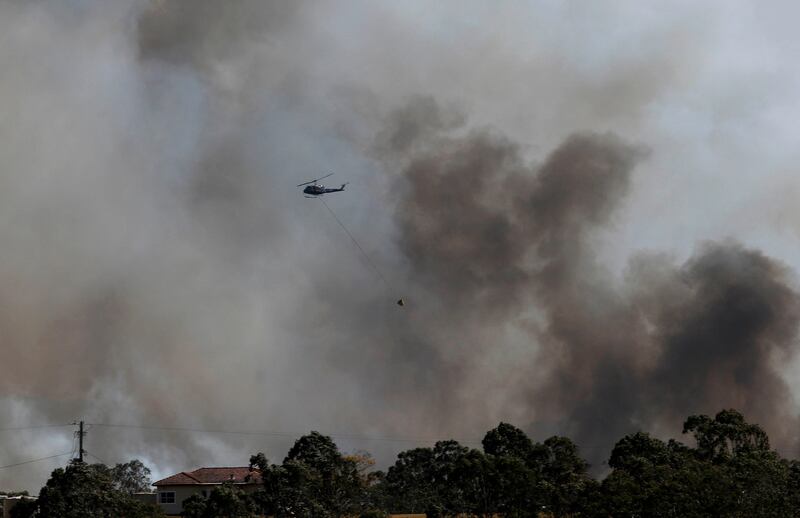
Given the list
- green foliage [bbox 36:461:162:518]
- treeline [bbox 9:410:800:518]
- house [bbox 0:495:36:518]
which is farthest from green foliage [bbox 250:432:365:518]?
house [bbox 0:495:36:518]

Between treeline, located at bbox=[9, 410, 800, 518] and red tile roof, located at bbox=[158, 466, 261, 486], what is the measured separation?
134ft

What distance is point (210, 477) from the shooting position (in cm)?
16862

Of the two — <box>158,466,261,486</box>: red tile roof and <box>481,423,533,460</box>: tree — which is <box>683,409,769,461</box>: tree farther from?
<box>158,466,261,486</box>: red tile roof

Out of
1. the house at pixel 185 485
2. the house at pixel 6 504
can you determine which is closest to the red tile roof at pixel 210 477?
the house at pixel 185 485

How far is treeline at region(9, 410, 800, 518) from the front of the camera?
90.8 meters

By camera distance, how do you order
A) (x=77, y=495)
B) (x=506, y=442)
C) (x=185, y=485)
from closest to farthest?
(x=77, y=495) → (x=506, y=442) → (x=185, y=485)

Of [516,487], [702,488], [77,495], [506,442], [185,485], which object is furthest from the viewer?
[185,485]

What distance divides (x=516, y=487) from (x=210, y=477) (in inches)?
2900

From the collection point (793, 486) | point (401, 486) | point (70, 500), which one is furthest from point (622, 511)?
point (401, 486)

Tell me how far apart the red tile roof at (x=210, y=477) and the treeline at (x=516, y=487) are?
40716 millimetres

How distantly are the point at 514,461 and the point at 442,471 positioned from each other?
84.1 ft

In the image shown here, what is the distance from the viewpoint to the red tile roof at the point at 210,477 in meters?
165

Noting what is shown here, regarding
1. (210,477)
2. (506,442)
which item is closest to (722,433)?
(506,442)

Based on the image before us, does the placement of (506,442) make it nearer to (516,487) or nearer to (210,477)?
(516,487)
